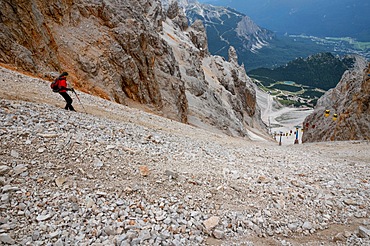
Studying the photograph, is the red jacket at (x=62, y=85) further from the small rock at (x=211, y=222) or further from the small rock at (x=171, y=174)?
the small rock at (x=211, y=222)

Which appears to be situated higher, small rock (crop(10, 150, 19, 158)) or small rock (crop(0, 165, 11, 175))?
small rock (crop(10, 150, 19, 158))

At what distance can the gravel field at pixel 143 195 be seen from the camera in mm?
5805

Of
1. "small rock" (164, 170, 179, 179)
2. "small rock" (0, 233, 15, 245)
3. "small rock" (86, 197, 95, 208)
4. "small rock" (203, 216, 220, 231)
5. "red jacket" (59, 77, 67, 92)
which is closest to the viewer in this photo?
"small rock" (0, 233, 15, 245)

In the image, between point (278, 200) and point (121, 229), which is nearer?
point (121, 229)

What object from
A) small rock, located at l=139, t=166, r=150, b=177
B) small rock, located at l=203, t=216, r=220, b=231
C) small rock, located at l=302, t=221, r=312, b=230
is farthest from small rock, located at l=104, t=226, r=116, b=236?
small rock, located at l=302, t=221, r=312, b=230

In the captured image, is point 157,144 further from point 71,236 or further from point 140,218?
point 71,236

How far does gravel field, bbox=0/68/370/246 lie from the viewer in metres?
5.80

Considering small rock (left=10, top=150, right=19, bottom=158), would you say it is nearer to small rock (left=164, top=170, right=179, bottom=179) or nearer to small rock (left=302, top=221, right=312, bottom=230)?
small rock (left=164, top=170, right=179, bottom=179)

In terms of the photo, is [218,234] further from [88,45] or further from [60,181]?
[88,45]

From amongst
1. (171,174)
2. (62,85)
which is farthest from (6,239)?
(62,85)

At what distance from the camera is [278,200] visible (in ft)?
26.8

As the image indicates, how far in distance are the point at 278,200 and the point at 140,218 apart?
169 inches

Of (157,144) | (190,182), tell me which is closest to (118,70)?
(157,144)

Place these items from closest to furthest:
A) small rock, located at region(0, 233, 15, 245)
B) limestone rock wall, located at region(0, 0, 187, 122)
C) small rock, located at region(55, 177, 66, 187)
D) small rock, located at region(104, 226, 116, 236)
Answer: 1. small rock, located at region(0, 233, 15, 245)
2. small rock, located at region(104, 226, 116, 236)
3. small rock, located at region(55, 177, 66, 187)
4. limestone rock wall, located at region(0, 0, 187, 122)
